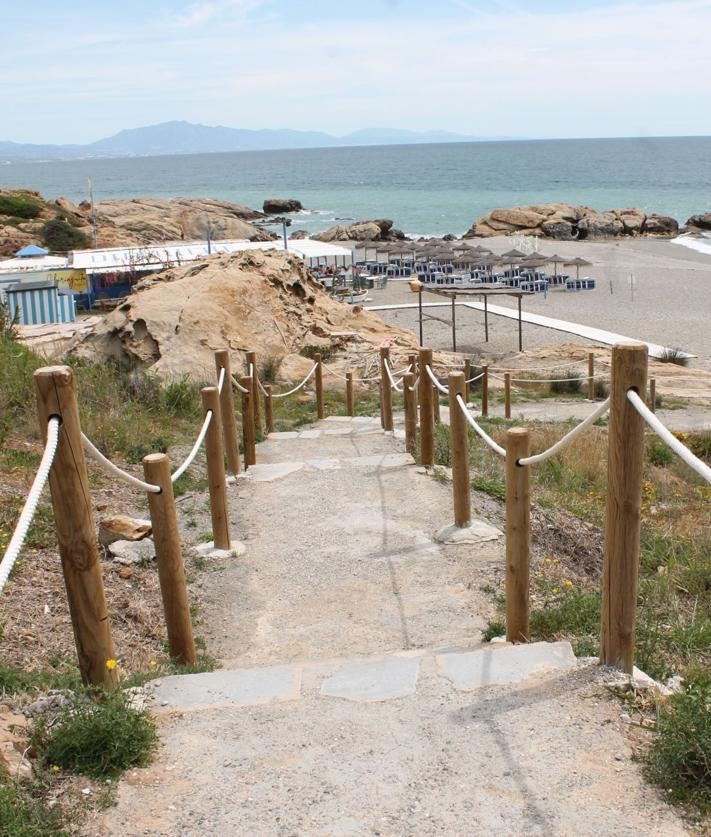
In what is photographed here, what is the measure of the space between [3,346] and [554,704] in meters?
8.53

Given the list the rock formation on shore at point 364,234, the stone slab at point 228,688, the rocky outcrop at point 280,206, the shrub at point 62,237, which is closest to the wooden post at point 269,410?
the stone slab at point 228,688

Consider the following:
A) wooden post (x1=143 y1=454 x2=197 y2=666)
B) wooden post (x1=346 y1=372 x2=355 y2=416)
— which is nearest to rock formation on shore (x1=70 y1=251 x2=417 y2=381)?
wooden post (x1=346 y1=372 x2=355 y2=416)

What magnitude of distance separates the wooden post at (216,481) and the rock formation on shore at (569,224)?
6220 centimetres

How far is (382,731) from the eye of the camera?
10.8ft

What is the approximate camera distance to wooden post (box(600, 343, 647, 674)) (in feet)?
11.0

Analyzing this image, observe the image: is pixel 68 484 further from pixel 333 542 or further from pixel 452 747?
pixel 333 542

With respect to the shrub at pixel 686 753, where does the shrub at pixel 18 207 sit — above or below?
above

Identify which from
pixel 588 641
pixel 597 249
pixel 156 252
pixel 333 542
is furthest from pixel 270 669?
pixel 597 249

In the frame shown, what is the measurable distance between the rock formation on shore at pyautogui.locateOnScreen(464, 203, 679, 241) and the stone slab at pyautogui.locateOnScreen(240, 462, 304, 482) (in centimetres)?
5961

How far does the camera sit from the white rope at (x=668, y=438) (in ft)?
9.38

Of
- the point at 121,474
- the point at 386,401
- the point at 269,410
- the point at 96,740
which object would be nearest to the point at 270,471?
the point at 386,401

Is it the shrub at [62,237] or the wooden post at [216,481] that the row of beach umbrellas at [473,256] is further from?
the wooden post at [216,481]

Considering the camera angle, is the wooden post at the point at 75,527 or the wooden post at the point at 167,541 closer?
the wooden post at the point at 75,527

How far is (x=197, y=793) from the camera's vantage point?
2918 mm
